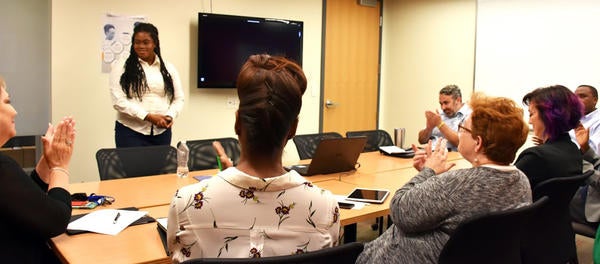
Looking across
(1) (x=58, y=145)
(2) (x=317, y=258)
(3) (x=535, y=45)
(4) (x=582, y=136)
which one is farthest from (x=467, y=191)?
(3) (x=535, y=45)

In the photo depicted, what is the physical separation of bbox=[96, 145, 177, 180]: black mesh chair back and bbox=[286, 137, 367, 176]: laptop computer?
822 millimetres

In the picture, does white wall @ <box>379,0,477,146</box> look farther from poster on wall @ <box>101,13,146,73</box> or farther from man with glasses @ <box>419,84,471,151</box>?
poster on wall @ <box>101,13,146,73</box>

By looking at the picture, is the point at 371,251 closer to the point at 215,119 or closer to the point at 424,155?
the point at 424,155

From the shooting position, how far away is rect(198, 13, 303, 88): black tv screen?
4957 mm

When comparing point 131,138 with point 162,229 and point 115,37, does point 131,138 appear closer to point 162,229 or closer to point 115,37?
point 115,37

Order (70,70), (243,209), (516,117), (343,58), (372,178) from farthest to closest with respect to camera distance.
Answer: (343,58), (70,70), (372,178), (516,117), (243,209)

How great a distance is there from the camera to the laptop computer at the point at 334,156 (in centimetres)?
288

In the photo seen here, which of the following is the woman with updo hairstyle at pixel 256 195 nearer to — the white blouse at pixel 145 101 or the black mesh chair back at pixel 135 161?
the black mesh chair back at pixel 135 161

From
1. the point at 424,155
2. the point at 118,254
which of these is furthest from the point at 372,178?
the point at 118,254

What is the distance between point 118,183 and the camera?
106 inches

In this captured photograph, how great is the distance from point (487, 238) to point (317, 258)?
77cm

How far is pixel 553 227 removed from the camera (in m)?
2.34

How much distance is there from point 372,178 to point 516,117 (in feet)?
4.19

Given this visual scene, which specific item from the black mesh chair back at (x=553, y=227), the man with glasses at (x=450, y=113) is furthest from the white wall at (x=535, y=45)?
the black mesh chair back at (x=553, y=227)
